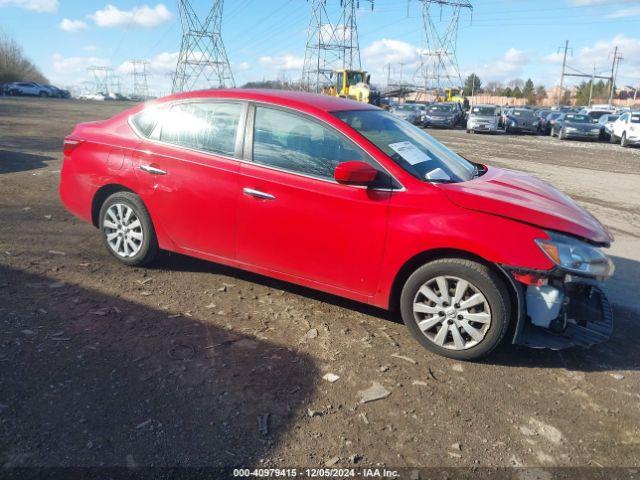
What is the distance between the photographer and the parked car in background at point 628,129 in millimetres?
25141

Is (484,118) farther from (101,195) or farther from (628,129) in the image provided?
(101,195)

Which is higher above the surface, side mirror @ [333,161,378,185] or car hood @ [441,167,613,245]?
side mirror @ [333,161,378,185]

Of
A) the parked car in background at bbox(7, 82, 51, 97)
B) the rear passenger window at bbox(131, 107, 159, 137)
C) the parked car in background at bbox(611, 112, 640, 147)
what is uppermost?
the parked car in background at bbox(7, 82, 51, 97)

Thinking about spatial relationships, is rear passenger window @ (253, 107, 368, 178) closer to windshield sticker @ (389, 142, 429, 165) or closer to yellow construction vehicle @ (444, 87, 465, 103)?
windshield sticker @ (389, 142, 429, 165)

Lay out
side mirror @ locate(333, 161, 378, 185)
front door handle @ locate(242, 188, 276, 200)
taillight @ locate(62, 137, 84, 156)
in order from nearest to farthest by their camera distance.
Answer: side mirror @ locate(333, 161, 378, 185)
front door handle @ locate(242, 188, 276, 200)
taillight @ locate(62, 137, 84, 156)

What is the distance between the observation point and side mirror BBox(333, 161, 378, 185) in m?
3.64

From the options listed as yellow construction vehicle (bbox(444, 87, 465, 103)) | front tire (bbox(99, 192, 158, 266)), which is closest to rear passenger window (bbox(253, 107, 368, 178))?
front tire (bbox(99, 192, 158, 266))

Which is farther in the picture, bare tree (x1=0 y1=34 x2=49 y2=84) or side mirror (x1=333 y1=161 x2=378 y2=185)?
bare tree (x1=0 y1=34 x2=49 y2=84)

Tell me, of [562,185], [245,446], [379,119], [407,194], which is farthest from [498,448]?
[562,185]

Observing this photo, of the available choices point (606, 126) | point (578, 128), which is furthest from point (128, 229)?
point (606, 126)

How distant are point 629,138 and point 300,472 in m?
28.0

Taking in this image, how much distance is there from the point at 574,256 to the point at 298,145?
83.9 inches

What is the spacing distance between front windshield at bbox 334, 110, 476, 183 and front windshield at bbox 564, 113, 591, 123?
1125 inches

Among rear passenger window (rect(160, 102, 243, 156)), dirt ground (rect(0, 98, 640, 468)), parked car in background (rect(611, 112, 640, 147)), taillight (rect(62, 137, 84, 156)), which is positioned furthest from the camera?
parked car in background (rect(611, 112, 640, 147))
